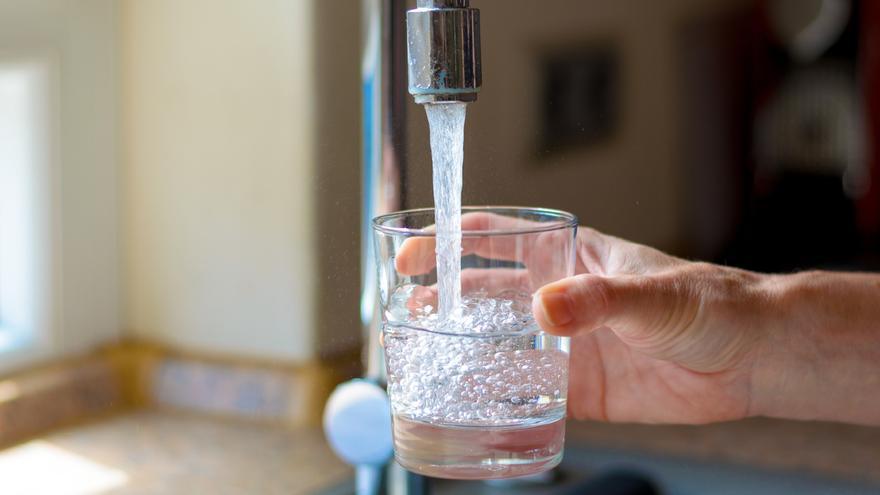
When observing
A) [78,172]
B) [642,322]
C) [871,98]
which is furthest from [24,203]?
[871,98]

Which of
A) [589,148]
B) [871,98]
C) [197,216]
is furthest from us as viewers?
[871,98]

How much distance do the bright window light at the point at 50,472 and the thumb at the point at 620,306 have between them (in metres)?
0.24

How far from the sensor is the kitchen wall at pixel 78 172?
467 mm

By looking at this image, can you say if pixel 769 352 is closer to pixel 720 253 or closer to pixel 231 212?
pixel 231 212

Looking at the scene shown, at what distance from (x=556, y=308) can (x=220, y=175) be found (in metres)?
0.21

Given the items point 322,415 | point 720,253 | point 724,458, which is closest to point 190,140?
point 322,415

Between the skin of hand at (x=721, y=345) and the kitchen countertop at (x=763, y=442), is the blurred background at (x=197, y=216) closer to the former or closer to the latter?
the skin of hand at (x=721, y=345)

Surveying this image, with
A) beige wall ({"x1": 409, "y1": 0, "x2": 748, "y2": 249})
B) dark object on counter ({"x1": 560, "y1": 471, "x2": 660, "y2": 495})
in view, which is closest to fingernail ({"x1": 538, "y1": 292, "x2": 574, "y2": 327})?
beige wall ({"x1": 409, "y1": 0, "x2": 748, "y2": 249})

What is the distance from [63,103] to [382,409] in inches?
9.0

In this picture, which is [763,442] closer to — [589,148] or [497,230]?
[589,148]

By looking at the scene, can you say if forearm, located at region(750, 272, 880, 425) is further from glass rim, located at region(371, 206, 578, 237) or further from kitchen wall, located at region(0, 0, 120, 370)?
kitchen wall, located at region(0, 0, 120, 370)

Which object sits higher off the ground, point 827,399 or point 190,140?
point 190,140

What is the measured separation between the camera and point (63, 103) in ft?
1.55

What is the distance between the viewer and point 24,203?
46 centimetres
